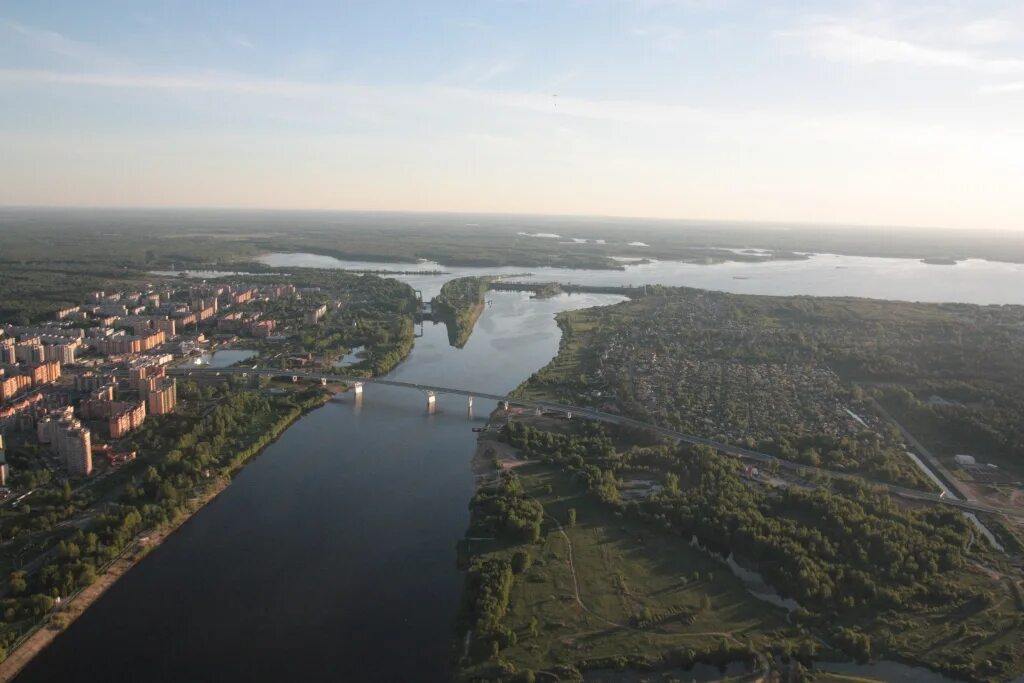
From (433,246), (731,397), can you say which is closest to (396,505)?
(731,397)

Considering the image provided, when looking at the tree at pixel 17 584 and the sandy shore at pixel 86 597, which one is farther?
the tree at pixel 17 584

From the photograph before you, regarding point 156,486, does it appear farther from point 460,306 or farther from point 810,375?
point 460,306

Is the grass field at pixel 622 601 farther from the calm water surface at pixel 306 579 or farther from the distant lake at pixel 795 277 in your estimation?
the distant lake at pixel 795 277

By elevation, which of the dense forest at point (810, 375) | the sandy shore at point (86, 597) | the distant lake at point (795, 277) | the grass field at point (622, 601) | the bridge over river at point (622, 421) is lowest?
the sandy shore at point (86, 597)

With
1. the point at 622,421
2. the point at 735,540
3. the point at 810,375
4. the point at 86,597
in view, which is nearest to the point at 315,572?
the point at 86,597

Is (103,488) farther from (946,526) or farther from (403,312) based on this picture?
(403,312)

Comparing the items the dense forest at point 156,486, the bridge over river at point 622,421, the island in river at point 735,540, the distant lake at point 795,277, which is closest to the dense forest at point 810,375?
the island in river at point 735,540
